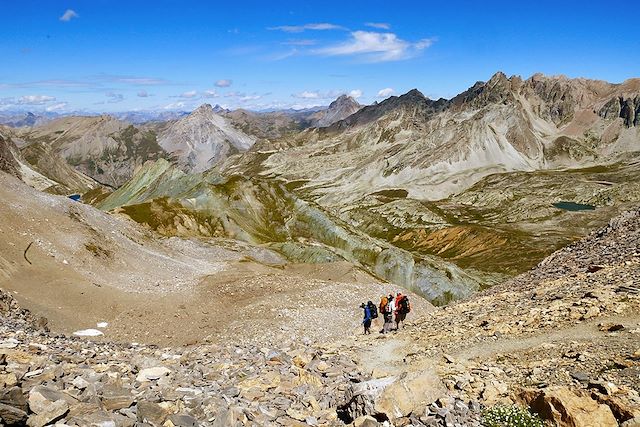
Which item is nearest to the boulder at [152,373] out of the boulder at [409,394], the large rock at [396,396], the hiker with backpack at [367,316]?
the large rock at [396,396]

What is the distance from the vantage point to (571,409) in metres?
14.3

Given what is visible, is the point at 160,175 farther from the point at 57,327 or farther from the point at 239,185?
the point at 57,327

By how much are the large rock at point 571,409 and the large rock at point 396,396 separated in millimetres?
3233

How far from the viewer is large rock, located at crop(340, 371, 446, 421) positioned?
51.7 ft

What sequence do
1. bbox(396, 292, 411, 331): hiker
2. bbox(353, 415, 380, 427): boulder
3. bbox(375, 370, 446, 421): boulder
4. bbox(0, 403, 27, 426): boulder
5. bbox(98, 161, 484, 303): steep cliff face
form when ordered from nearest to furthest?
1. bbox(0, 403, 27, 426): boulder
2. bbox(353, 415, 380, 427): boulder
3. bbox(375, 370, 446, 421): boulder
4. bbox(396, 292, 411, 331): hiker
5. bbox(98, 161, 484, 303): steep cliff face

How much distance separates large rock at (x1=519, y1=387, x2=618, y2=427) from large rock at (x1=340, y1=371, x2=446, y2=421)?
3233mm

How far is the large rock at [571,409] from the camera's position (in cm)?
1398

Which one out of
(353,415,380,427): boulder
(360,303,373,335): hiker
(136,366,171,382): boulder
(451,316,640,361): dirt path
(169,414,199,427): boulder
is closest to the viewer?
(169,414,199,427): boulder

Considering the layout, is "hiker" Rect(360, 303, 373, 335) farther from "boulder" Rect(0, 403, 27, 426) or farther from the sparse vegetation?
"boulder" Rect(0, 403, 27, 426)

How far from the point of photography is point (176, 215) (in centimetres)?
11031

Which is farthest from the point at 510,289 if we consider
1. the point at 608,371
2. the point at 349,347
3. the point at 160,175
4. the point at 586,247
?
the point at 160,175

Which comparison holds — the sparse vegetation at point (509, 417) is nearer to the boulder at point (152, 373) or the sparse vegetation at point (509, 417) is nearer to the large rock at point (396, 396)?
the large rock at point (396, 396)

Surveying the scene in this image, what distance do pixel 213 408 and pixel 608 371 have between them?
13561mm

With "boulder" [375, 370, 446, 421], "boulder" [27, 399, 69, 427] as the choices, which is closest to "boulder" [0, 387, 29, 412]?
"boulder" [27, 399, 69, 427]
